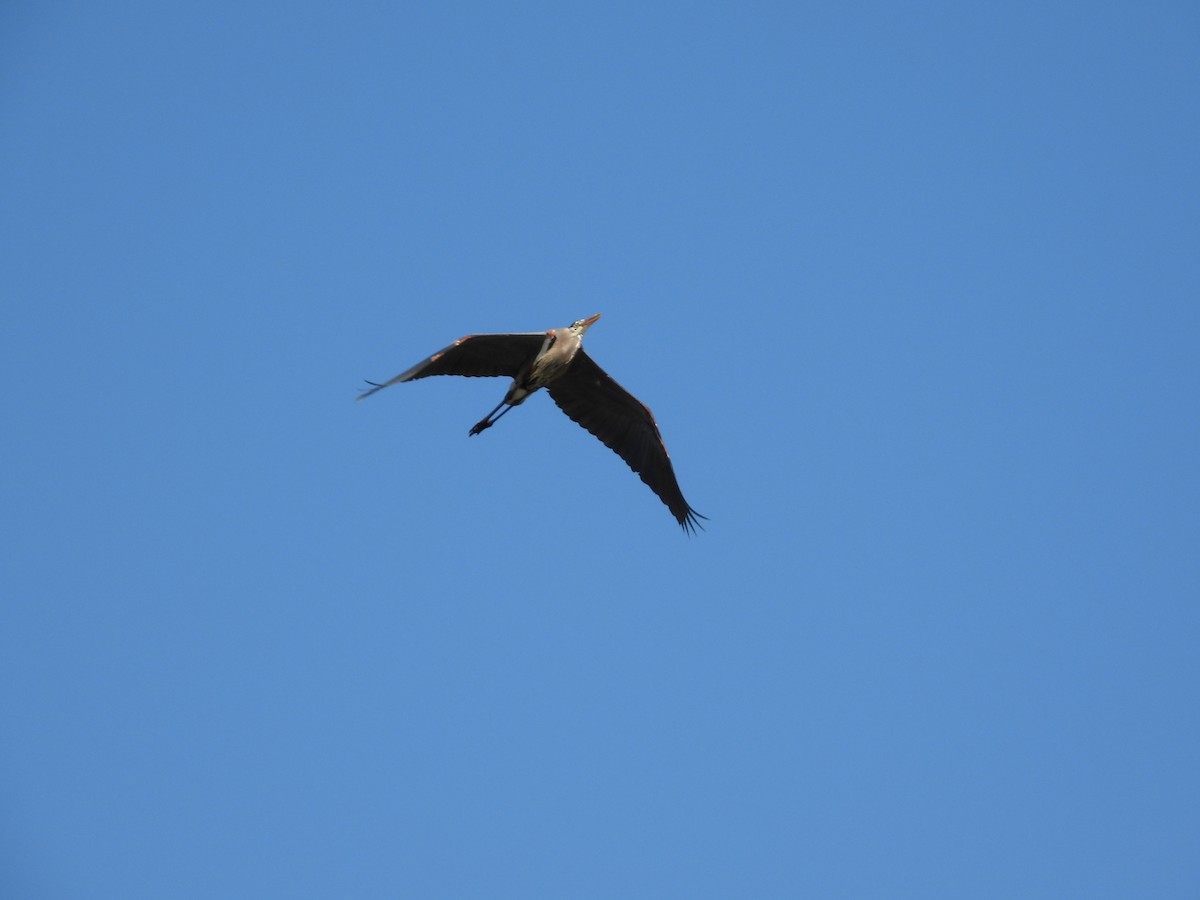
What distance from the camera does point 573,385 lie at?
61.9 ft

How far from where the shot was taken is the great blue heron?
16.8 meters

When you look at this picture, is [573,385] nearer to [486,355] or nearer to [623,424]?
[623,424]

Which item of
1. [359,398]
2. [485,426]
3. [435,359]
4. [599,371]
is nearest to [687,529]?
[599,371]

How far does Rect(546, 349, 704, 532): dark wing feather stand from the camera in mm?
18797

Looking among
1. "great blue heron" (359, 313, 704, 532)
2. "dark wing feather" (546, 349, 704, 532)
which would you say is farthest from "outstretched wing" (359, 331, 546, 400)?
"dark wing feather" (546, 349, 704, 532)

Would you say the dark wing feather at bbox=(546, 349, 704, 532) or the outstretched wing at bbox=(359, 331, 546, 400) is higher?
the dark wing feather at bbox=(546, 349, 704, 532)

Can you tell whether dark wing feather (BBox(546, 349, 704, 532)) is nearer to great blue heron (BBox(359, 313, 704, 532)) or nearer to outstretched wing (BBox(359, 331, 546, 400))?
great blue heron (BBox(359, 313, 704, 532))

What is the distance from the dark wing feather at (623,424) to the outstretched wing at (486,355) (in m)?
1.25

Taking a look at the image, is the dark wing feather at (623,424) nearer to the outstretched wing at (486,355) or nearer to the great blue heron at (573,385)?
the great blue heron at (573,385)

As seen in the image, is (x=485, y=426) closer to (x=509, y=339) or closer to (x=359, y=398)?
(x=509, y=339)

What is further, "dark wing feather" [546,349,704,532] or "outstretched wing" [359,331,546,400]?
"dark wing feather" [546,349,704,532]

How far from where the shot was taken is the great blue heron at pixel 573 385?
16750 millimetres

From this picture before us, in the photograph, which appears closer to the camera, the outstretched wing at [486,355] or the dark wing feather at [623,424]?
the outstretched wing at [486,355]

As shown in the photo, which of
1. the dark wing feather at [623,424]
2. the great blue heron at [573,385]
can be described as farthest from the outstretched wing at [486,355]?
the dark wing feather at [623,424]
